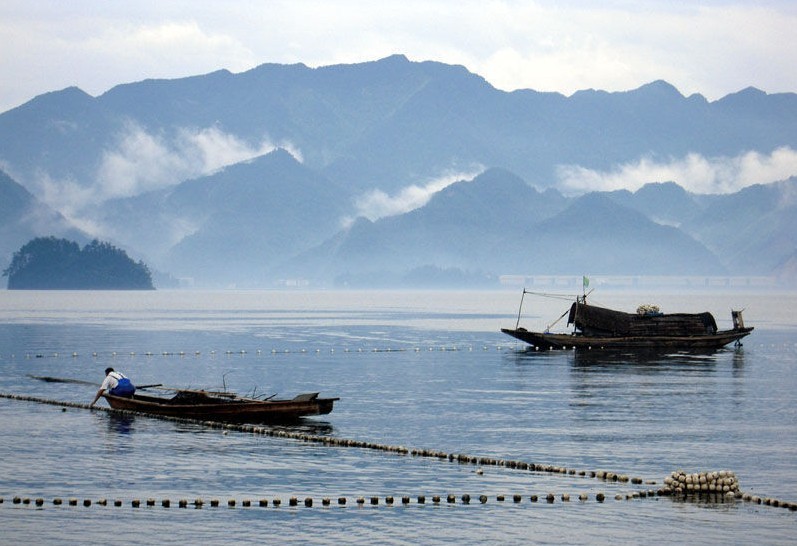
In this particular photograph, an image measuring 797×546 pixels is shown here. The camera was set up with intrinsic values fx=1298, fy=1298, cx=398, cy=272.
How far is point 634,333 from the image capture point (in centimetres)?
14038

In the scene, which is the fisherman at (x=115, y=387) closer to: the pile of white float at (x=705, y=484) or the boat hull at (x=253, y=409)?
the boat hull at (x=253, y=409)

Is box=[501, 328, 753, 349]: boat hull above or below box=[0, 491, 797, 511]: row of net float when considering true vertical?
above

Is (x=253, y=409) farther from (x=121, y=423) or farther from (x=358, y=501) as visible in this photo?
(x=358, y=501)

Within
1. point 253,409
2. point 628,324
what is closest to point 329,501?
point 253,409

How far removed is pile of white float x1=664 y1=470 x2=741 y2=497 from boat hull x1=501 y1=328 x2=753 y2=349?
90.0 metres

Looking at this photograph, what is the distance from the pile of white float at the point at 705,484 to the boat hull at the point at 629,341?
8995 cm

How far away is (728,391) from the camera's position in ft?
305

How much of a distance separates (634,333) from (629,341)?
5.15 ft

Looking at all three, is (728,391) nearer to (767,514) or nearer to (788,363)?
(788,363)

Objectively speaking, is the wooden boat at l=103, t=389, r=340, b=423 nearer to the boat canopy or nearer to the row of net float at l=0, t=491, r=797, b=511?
the row of net float at l=0, t=491, r=797, b=511

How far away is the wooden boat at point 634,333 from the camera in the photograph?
140 m

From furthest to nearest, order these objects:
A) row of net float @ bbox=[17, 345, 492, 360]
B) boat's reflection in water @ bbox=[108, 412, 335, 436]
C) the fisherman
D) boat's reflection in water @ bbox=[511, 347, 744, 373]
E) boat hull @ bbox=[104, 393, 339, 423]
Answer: row of net float @ bbox=[17, 345, 492, 360] → boat's reflection in water @ bbox=[511, 347, 744, 373] → the fisherman → boat hull @ bbox=[104, 393, 339, 423] → boat's reflection in water @ bbox=[108, 412, 335, 436]

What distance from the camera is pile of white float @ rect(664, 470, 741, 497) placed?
47.4 m

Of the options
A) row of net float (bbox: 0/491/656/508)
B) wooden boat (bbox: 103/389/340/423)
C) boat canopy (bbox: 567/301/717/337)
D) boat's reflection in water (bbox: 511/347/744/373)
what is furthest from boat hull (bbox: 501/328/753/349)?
row of net float (bbox: 0/491/656/508)
